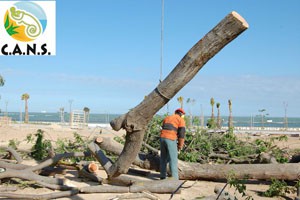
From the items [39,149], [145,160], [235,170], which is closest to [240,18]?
[235,170]

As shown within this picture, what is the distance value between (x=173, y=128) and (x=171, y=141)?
0.26m

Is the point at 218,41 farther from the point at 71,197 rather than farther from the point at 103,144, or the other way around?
the point at 103,144

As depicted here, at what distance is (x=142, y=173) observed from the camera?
8062 mm

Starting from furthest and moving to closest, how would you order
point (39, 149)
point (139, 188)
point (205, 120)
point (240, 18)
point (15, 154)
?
1. point (205, 120)
2. point (39, 149)
3. point (15, 154)
4. point (139, 188)
5. point (240, 18)

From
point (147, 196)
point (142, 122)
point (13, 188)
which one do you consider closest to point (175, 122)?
point (147, 196)

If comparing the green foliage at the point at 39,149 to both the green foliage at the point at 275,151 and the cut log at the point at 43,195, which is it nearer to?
the cut log at the point at 43,195

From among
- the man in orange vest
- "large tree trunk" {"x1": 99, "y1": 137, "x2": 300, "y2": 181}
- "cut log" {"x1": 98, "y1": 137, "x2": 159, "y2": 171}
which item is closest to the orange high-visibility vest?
the man in orange vest

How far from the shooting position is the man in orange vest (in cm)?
748

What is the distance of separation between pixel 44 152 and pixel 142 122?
6281 mm

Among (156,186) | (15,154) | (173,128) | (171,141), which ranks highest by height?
(173,128)

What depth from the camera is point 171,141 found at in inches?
298

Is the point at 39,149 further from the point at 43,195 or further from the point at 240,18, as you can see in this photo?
the point at 240,18

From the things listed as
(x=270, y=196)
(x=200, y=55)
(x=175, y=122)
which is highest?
(x=200, y=55)

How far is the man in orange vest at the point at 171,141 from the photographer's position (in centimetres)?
748
